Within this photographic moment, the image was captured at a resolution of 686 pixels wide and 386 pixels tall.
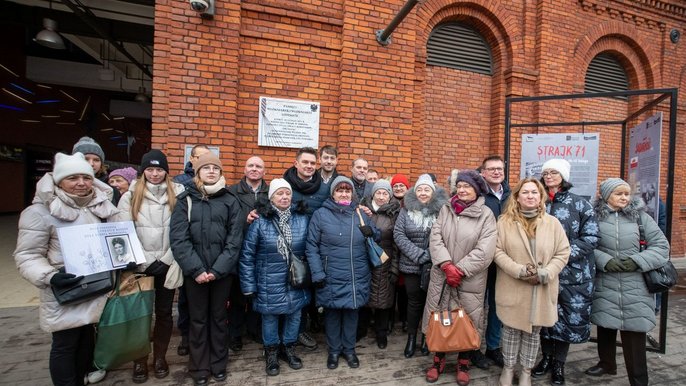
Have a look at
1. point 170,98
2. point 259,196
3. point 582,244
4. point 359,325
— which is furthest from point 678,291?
point 170,98

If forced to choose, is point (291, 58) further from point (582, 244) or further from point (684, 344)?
point (684, 344)

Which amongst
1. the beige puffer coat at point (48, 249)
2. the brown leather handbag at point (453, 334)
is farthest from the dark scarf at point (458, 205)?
the beige puffer coat at point (48, 249)

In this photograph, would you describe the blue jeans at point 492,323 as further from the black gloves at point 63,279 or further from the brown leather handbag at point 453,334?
the black gloves at point 63,279

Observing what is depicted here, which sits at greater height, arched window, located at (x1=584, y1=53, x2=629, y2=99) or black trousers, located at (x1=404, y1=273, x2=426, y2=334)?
arched window, located at (x1=584, y1=53, x2=629, y2=99)

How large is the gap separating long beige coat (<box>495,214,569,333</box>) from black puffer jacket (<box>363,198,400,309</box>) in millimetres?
1069

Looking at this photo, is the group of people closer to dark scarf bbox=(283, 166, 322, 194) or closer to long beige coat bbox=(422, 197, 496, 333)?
long beige coat bbox=(422, 197, 496, 333)

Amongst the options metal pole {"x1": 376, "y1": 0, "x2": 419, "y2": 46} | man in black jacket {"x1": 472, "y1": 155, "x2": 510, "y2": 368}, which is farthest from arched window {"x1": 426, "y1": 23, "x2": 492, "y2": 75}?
man in black jacket {"x1": 472, "y1": 155, "x2": 510, "y2": 368}

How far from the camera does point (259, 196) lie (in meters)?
3.27

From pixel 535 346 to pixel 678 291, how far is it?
521cm

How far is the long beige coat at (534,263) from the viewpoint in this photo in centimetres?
265

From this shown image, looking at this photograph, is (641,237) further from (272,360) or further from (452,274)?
(272,360)

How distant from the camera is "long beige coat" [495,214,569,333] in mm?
2648

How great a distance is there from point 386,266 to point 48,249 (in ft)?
9.20

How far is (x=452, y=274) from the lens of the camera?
9.05 feet
